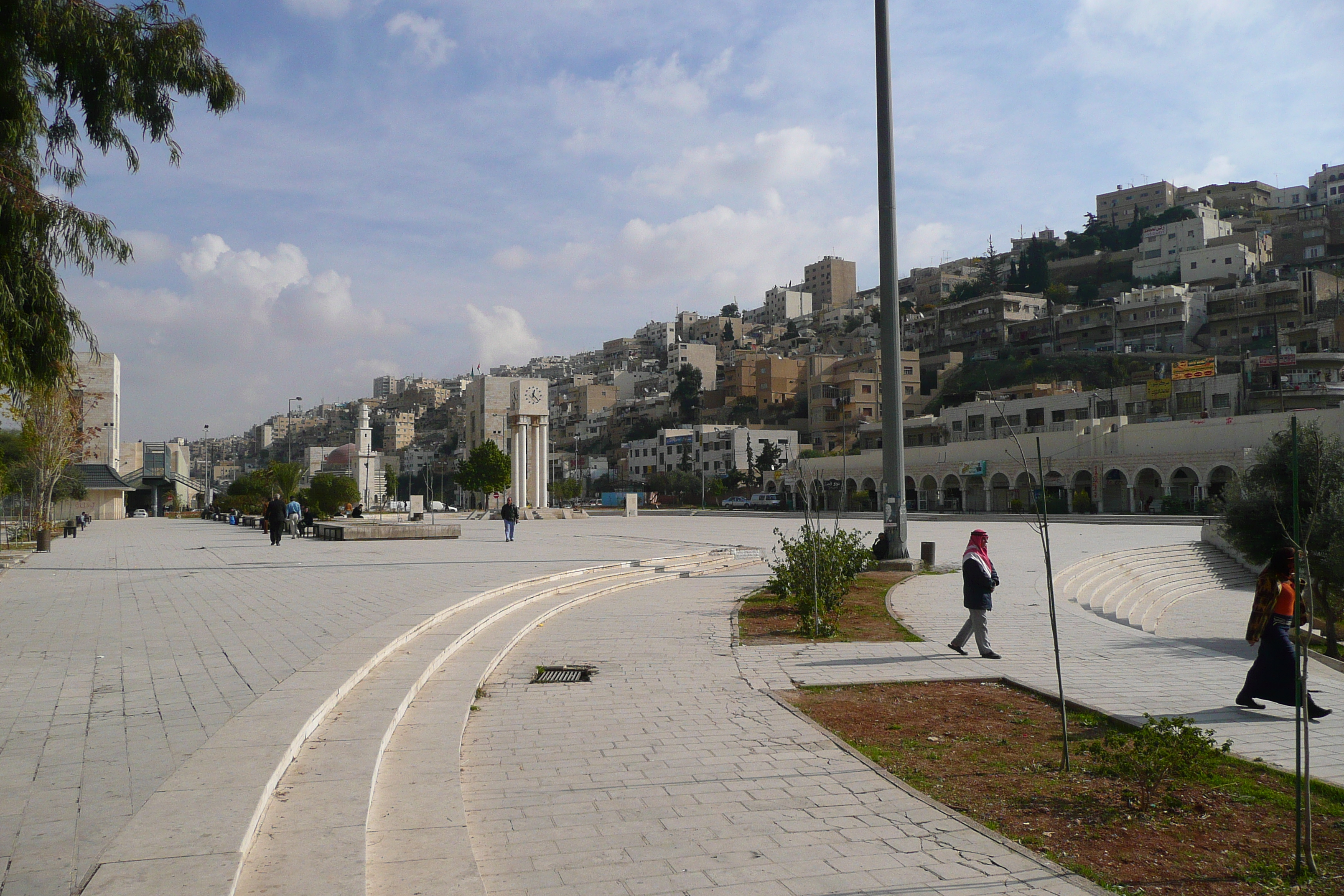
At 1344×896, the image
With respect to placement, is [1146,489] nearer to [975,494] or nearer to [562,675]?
[975,494]

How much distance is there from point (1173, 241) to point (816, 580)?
120 metres

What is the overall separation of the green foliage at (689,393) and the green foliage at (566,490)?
20136mm

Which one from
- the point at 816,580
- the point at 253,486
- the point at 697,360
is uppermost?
the point at 697,360

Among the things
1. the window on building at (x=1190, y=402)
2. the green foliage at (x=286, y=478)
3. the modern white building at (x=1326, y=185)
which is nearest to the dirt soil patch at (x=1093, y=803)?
the green foliage at (x=286, y=478)

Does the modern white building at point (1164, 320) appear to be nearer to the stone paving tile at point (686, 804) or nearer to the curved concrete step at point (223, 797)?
the stone paving tile at point (686, 804)

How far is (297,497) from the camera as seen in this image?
50969mm

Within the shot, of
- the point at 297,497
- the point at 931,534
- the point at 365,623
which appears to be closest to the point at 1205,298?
the point at 931,534

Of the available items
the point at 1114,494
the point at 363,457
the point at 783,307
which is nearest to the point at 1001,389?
the point at 1114,494

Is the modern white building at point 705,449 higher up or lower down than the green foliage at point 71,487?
higher up

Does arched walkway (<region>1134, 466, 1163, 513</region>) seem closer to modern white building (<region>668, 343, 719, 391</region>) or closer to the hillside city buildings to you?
the hillside city buildings

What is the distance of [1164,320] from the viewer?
8988 centimetres

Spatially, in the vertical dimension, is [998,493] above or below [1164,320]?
below

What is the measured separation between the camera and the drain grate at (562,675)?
8109mm

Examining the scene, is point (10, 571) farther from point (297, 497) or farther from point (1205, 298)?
point (1205, 298)
